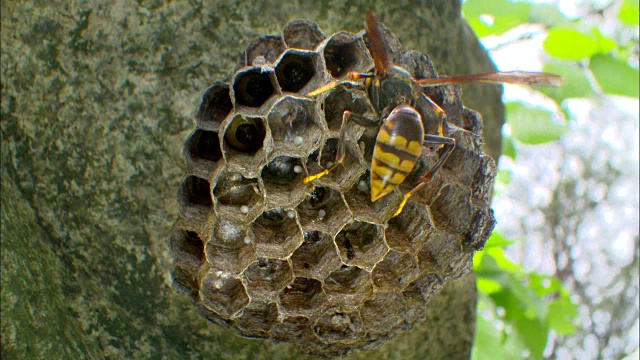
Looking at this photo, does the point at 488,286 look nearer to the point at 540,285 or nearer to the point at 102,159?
the point at 540,285

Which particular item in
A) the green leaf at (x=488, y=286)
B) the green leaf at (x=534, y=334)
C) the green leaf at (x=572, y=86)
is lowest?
the green leaf at (x=534, y=334)

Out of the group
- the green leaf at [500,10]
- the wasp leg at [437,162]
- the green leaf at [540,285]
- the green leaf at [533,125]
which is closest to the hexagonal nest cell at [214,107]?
the wasp leg at [437,162]

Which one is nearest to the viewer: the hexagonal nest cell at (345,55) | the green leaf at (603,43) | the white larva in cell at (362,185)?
the hexagonal nest cell at (345,55)

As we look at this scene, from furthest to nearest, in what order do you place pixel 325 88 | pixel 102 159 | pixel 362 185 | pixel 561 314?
1. pixel 561 314
2. pixel 102 159
3. pixel 362 185
4. pixel 325 88

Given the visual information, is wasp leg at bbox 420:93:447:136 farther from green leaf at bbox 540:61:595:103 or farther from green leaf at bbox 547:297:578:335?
green leaf at bbox 547:297:578:335

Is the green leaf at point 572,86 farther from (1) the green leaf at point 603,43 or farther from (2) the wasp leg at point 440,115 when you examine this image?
(2) the wasp leg at point 440,115

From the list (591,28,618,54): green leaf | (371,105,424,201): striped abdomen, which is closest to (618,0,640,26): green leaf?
(591,28,618,54): green leaf

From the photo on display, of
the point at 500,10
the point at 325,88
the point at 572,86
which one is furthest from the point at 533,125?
the point at 325,88
